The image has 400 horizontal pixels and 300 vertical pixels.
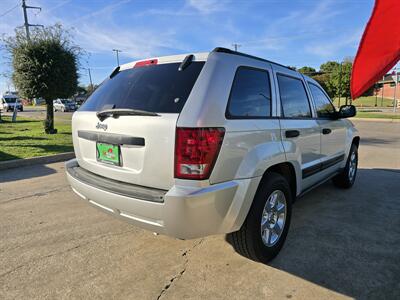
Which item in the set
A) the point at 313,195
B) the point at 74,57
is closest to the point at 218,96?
the point at 313,195

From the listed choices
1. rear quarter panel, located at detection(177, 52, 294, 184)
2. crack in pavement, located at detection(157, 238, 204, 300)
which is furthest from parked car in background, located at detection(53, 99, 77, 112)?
rear quarter panel, located at detection(177, 52, 294, 184)

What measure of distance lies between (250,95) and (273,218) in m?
1.22

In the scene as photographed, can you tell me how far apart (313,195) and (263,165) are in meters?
2.62

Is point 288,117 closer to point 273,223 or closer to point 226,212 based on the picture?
point 273,223

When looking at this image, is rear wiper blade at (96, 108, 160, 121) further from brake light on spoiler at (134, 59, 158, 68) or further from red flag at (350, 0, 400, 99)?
red flag at (350, 0, 400, 99)

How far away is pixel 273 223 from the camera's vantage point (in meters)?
3.00

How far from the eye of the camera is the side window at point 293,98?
3223 mm

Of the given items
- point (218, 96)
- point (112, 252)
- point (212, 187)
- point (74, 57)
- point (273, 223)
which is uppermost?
point (74, 57)

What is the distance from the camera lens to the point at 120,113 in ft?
8.44

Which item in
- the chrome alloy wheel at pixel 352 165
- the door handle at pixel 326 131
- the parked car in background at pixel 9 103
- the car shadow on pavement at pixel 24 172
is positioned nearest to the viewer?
the door handle at pixel 326 131

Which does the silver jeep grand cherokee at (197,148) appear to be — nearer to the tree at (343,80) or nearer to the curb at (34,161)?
the curb at (34,161)

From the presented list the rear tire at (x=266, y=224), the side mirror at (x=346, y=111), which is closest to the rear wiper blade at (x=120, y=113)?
the rear tire at (x=266, y=224)

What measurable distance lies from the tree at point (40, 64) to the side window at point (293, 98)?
10406mm

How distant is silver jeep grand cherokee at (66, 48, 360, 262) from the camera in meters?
2.23
